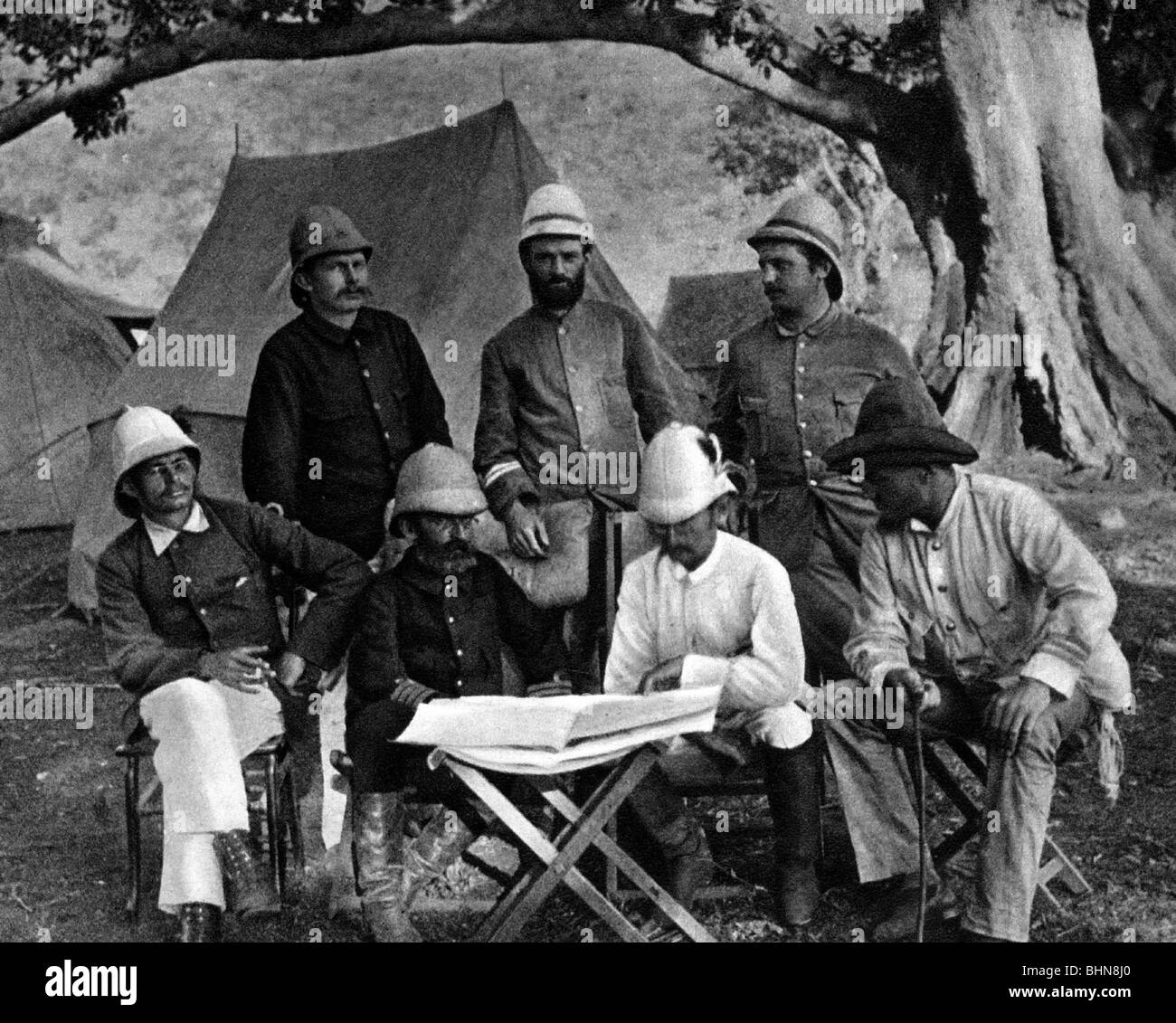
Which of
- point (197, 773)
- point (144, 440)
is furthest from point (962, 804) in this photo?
point (144, 440)

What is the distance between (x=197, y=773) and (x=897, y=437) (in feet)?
6.82

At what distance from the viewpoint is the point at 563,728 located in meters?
5.95

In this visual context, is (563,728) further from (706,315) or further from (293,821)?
(706,315)

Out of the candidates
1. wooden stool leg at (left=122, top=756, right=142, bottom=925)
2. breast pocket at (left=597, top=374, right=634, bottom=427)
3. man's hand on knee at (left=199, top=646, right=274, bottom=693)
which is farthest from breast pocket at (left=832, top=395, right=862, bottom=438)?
wooden stool leg at (left=122, top=756, right=142, bottom=925)

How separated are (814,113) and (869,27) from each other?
336mm

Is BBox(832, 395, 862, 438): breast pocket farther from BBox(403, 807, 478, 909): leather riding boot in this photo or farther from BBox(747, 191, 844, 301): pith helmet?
BBox(403, 807, 478, 909): leather riding boot

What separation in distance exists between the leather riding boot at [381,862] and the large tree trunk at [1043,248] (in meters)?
2.34

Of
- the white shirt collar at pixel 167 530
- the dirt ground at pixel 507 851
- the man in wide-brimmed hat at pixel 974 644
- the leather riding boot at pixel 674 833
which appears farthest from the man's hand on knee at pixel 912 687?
the white shirt collar at pixel 167 530

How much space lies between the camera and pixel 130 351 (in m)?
7.74

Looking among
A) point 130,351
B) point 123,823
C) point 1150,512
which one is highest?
point 130,351

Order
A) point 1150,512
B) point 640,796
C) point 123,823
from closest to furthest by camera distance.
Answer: point 640,796 → point 123,823 → point 1150,512

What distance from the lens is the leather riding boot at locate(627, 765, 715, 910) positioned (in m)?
6.24
